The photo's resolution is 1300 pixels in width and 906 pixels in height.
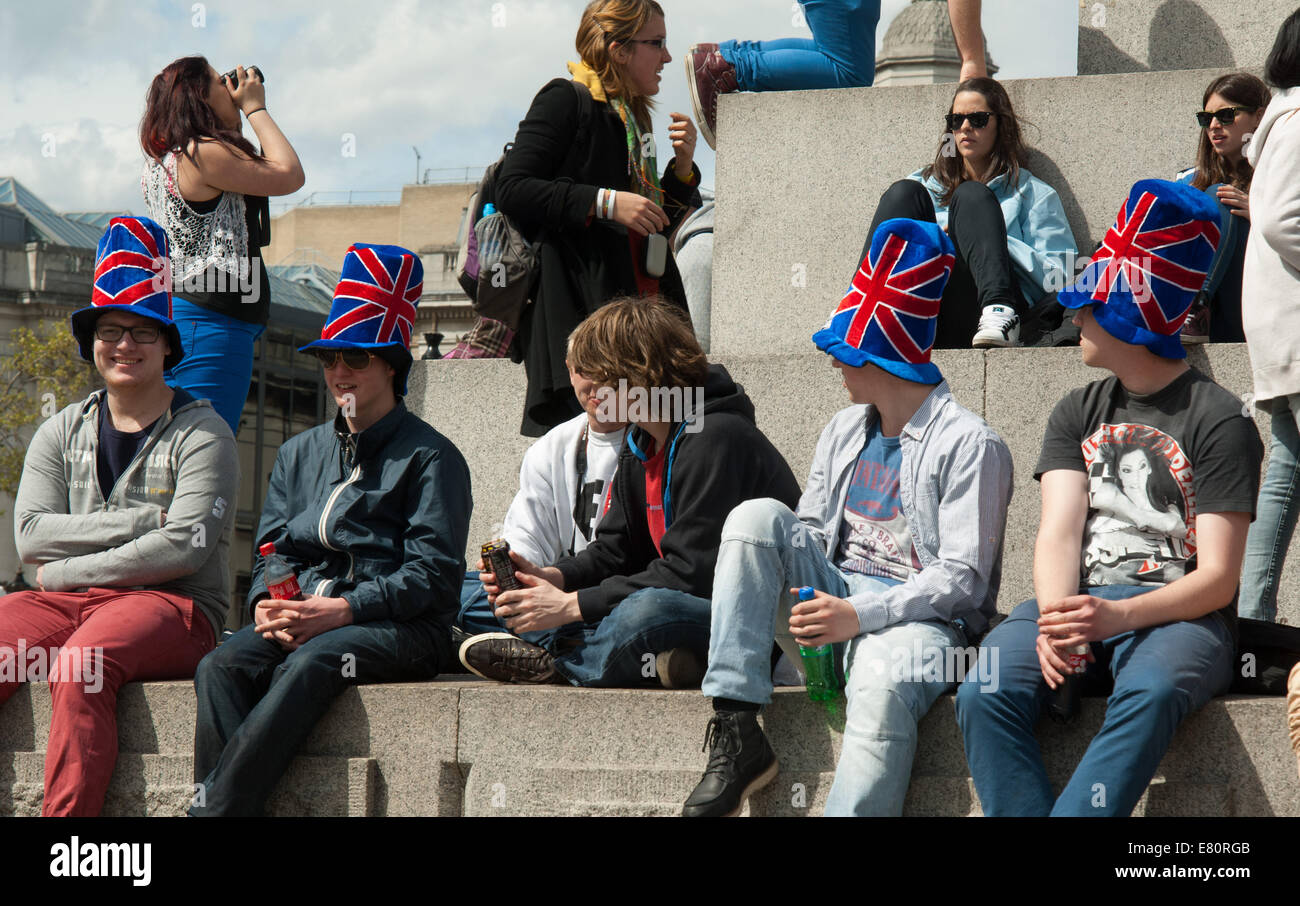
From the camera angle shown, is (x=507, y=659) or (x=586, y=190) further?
(x=586, y=190)

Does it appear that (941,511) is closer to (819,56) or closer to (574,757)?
(574,757)

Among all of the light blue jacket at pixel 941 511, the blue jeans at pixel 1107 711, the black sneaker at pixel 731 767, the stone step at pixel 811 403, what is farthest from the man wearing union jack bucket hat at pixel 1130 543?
the stone step at pixel 811 403

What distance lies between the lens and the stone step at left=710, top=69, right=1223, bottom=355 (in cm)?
688

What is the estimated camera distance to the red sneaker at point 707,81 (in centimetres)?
778

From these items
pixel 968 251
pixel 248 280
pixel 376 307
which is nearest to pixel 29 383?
pixel 248 280

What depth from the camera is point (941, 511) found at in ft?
14.6

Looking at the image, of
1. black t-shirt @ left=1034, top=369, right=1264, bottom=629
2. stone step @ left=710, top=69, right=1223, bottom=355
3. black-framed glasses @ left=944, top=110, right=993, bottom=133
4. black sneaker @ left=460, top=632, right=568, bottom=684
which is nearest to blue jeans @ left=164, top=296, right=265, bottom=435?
black sneaker @ left=460, top=632, right=568, bottom=684

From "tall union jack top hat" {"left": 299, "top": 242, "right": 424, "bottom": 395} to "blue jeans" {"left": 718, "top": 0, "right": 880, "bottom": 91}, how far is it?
2.78m

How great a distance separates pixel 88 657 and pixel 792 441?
9.38ft

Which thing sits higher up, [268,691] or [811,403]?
[811,403]

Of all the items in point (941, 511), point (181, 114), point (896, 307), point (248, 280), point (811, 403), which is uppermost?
point (181, 114)

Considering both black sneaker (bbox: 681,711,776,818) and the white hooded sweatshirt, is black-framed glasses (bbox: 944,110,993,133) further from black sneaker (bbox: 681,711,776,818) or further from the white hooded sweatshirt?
black sneaker (bbox: 681,711,776,818)
